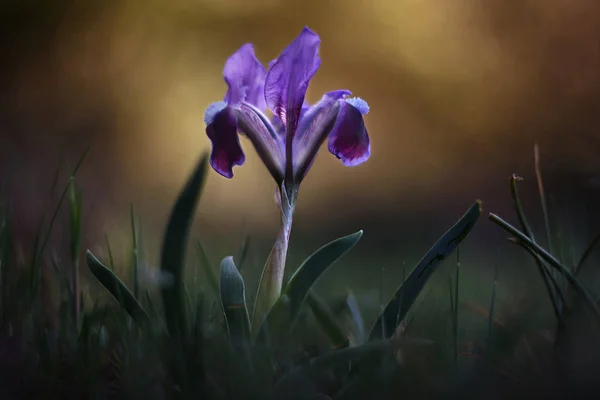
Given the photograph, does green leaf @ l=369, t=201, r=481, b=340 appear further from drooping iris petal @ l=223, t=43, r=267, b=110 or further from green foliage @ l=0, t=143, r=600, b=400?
drooping iris petal @ l=223, t=43, r=267, b=110

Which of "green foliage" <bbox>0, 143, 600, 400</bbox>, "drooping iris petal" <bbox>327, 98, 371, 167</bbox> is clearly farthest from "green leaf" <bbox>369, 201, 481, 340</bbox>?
"drooping iris petal" <bbox>327, 98, 371, 167</bbox>

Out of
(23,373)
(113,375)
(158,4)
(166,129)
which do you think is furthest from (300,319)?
(158,4)

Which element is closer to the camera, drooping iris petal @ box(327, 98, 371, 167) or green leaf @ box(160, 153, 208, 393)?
green leaf @ box(160, 153, 208, 393)

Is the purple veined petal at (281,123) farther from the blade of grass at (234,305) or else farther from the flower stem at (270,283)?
the blade of grass at (234,305)

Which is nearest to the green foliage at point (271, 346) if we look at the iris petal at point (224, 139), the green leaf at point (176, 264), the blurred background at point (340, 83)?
the green leaf at point (176, 264)

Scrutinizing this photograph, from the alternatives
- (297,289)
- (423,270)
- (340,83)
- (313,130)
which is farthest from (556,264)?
(340,83)
